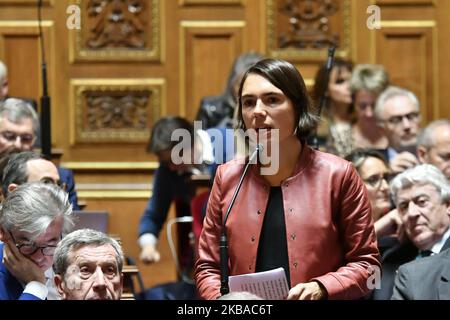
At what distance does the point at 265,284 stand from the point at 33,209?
740 mm

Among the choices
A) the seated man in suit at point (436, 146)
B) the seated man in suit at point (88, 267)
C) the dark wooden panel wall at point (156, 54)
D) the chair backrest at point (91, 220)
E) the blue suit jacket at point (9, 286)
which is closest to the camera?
the seated man in suit at point (88, 267)

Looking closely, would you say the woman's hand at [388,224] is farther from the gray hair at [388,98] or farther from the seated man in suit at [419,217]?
the gray hair at [388,98]

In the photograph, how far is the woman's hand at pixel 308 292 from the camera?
2381 mm

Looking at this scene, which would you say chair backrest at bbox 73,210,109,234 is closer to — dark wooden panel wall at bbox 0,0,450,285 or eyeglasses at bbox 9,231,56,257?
eyeglasses at bbox 9,231,56,257

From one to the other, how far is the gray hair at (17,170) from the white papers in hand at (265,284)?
1.19 m

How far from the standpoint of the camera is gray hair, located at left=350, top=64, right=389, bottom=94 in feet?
15.3

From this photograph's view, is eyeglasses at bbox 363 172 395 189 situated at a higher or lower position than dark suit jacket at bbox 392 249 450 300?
higher

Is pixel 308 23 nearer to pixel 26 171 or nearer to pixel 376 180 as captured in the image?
pixel 376 180

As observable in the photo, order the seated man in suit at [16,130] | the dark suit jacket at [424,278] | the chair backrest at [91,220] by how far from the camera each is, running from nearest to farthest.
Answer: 1. the dark suit jacket at [424,278]
2. the chair backrest at [91,220]
3. the seated man in suit at [16,130]

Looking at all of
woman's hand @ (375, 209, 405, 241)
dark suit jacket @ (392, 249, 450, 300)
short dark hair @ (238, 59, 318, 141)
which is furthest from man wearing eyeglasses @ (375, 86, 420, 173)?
short dark hair @ (238, 59, 318, 141)

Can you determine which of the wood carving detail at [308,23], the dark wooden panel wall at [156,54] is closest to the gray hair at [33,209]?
the dark wooden panel wall at [156,54]

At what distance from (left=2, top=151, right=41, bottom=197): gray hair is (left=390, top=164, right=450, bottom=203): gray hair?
1.21 metres

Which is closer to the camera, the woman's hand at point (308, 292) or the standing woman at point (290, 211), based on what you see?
the woman's hand at point (308, 292)

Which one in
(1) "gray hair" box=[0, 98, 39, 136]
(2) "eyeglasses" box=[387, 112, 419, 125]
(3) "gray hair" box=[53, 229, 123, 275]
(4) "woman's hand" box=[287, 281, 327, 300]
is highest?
(1) "gray hair" box=[0, 98, 39, 136]
